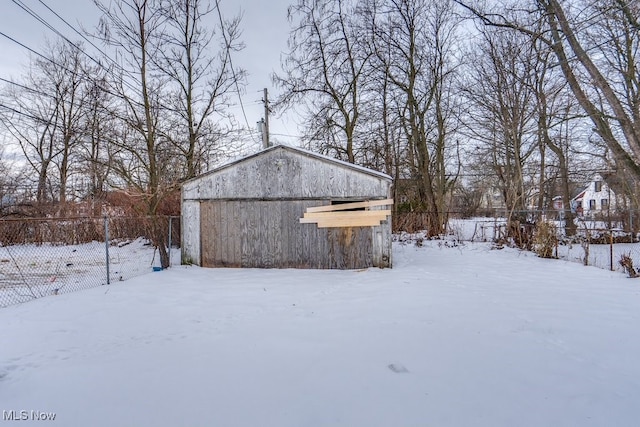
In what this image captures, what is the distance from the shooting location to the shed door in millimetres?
7641

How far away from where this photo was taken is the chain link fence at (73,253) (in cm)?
642

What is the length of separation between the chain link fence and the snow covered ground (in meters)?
1.50

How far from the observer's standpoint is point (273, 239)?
306 inches

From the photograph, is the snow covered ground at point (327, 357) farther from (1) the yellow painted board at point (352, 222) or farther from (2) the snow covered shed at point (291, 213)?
(1) the yellow painted board at point (352, 222)

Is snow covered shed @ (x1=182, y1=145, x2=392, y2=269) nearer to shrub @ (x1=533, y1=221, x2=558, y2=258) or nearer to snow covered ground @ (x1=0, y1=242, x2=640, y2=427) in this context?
snow covered ground @ (x1=0, y1=242, x2=640, y2=427)

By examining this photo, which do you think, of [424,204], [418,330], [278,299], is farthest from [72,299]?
[424,204]

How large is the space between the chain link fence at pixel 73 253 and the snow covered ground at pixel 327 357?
150 centimetres

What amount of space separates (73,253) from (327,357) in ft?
42.2

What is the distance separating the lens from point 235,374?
268 centimetres

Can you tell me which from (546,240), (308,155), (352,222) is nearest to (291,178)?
(308,155)

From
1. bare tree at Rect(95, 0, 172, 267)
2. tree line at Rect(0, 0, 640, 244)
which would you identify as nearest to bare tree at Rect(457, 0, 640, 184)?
tree line at Rect(0, 0, 640, 244)

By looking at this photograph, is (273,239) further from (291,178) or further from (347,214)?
(347,214)

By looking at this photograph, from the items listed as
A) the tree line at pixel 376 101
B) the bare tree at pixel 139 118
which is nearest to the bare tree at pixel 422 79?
the tree line at pixel 376 101

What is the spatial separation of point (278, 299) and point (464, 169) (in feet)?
69.0
